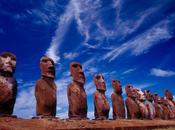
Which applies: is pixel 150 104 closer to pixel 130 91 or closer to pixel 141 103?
pixel 141 103

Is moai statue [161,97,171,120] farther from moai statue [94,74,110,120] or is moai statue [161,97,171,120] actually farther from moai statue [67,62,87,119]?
moai statue [67,62,87,119]

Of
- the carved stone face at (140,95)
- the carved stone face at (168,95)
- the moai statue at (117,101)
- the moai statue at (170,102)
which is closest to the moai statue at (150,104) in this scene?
the carved stone face at (140,95)

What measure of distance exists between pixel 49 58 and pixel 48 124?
4033 millimetres

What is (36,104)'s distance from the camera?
483 inches

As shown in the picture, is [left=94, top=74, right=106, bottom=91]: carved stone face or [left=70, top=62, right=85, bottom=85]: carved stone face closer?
[left=70, top=62, right=85, bottom=85]: carved stone face

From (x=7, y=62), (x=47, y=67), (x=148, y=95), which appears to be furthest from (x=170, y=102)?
(x=7, y=62)

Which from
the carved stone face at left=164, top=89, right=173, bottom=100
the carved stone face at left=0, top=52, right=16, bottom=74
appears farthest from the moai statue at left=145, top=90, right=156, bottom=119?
the carved stone face at left=0, top=52, right=16, bottom=74

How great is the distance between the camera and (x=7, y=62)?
11.1 metres

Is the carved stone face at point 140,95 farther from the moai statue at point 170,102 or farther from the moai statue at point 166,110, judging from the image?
the moai statue at point 170,102

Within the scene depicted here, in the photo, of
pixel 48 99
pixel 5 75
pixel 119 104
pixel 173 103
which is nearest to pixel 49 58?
pixel 48 99

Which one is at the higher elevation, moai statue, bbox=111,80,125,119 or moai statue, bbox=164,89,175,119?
moai statue, bbox=164,89,175,119

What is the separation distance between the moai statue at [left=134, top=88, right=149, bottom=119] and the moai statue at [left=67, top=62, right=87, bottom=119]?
6811 millimetres

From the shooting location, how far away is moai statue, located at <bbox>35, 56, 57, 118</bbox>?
39.8 feet

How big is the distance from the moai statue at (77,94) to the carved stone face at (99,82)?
2111 mm
